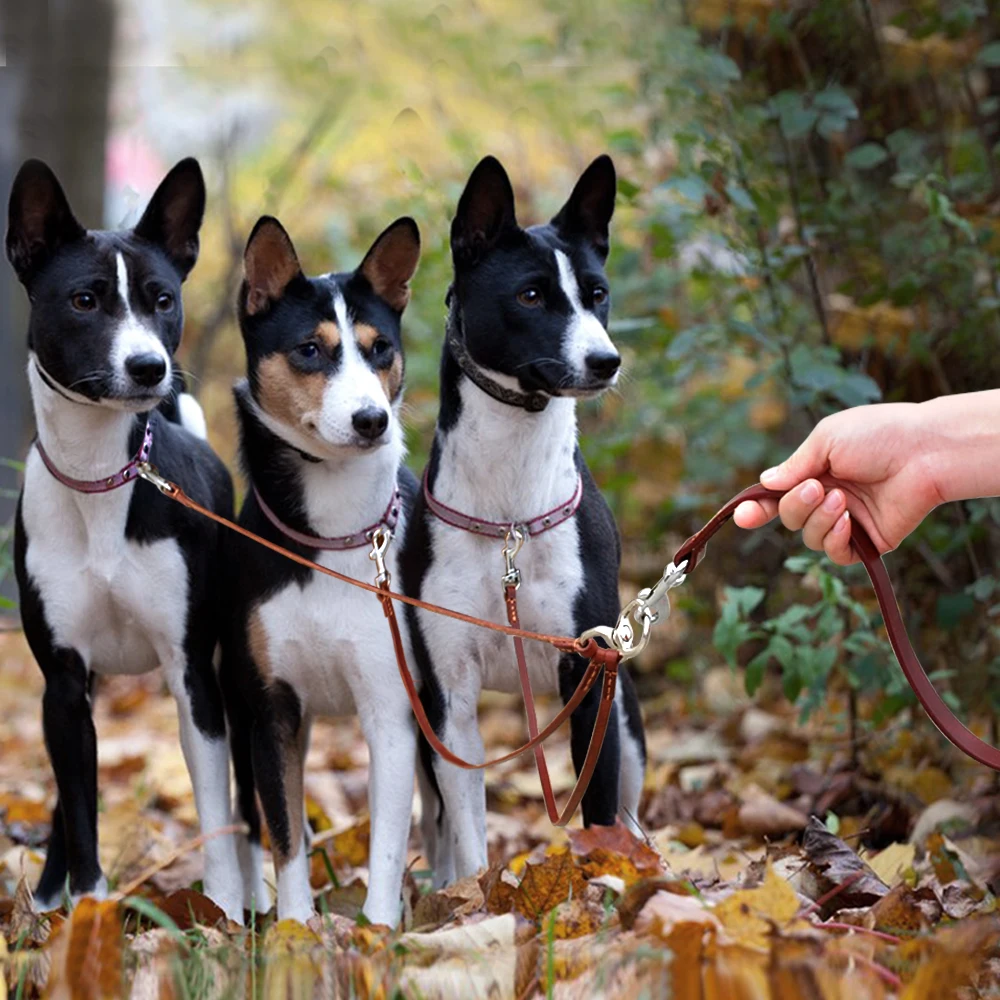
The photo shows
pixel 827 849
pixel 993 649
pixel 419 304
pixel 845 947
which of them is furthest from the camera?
pixel 419 304

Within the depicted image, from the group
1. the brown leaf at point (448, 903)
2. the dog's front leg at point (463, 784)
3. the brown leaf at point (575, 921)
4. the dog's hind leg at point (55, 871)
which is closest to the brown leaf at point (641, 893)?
the brown leaf at point (575, 921)

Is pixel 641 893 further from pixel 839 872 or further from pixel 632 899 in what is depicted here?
pixel 839 872

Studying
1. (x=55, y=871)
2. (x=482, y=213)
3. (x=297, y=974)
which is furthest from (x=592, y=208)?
(x=55, y=871)

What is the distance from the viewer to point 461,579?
3.37m

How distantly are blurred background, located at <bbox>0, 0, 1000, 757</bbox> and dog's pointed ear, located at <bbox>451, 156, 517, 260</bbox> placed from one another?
88 cm

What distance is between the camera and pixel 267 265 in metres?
3.43

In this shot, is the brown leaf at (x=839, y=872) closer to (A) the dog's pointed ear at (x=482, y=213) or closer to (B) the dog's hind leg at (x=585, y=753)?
(B) the dog's hind leg at (x=585, y=753)

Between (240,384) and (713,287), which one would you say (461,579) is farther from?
(713,287)

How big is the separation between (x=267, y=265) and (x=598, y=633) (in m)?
1.30

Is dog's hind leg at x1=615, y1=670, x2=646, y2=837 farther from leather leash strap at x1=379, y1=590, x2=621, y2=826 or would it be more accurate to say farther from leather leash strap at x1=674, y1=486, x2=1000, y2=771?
leather leash strap at x1=674, y1=486, x2=1000, y2=771

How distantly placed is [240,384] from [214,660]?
786mm

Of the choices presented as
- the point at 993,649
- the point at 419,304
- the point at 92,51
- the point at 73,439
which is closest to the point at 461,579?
the point at 73,439

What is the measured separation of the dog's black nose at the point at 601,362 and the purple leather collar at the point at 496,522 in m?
0.40

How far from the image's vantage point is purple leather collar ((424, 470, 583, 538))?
3.37 meters
